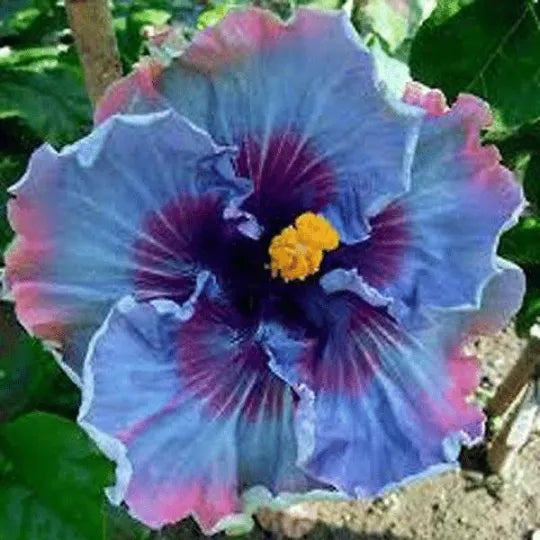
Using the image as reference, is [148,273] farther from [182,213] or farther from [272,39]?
[272,39]

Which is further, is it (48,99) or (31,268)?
(48,99)

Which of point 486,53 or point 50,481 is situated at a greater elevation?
point 486,53

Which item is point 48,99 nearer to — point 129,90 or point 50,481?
point 50,481

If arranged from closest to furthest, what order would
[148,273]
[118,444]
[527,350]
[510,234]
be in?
[118,444] → [148,273] → [510,234] → [527,350]

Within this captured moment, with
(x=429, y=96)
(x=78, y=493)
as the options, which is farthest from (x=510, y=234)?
(x=78, y=493)

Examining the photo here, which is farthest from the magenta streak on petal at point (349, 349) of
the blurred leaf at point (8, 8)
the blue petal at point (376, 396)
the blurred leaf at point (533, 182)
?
the blurred leaf at point (8, 8)

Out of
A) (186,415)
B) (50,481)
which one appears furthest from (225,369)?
(50,481)

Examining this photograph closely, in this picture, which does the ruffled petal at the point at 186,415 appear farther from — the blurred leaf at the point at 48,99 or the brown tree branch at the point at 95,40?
the blurred leaf at the point at 48,99

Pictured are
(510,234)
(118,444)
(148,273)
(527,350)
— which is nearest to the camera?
(118,444)
